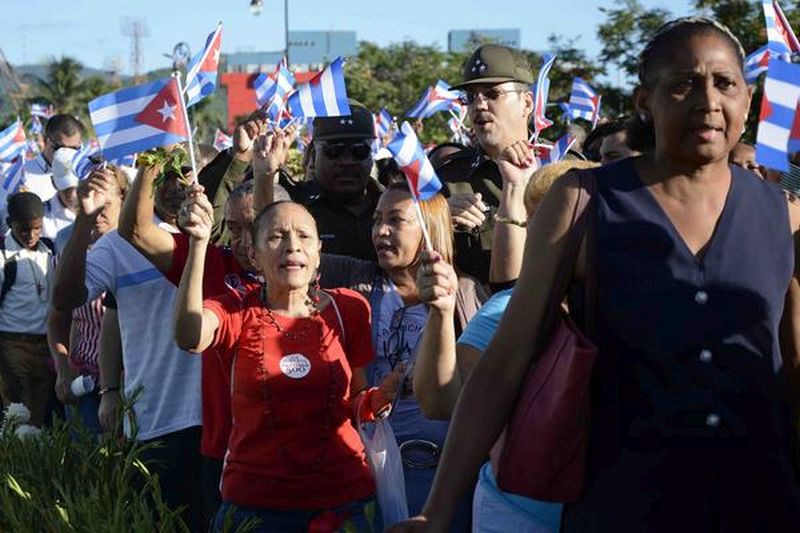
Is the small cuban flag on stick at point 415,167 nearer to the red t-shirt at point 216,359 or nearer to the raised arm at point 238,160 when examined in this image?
the red t-shirt at point 216,359

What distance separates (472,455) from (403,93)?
53.6 m

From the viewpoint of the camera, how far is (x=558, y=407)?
2959mm

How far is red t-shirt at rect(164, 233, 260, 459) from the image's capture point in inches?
212

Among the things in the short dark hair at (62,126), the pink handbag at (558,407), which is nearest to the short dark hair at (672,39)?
the pink handbag at (558,407)

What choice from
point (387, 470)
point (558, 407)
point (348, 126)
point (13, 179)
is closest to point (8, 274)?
point (13, 179)

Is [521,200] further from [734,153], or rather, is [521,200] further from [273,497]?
[734,153]

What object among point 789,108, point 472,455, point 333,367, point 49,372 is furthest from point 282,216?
point 49,372

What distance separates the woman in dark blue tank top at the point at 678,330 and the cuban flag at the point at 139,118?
8.70 ft

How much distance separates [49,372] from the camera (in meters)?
10.1

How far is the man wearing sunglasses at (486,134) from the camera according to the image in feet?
18.4

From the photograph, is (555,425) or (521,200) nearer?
(555,425)

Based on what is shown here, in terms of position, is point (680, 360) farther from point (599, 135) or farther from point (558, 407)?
point (599, 135)

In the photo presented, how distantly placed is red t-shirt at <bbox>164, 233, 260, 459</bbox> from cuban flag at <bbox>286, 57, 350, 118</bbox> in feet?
3.74

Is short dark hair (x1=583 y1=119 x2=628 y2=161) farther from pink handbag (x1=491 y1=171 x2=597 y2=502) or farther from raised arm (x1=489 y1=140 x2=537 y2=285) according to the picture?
pink handbag (x1=491 y1=171 x2=597 y2=502)
